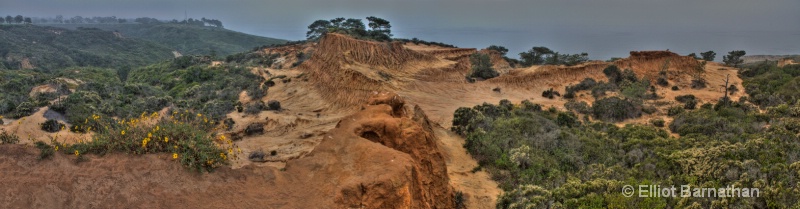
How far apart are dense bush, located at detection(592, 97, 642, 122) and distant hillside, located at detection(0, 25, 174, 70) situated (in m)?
73.0

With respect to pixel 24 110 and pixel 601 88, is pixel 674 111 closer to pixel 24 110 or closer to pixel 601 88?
pixel 601 88

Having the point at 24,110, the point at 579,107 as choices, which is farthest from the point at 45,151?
the point at 579,107

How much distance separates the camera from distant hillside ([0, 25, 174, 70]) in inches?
2469

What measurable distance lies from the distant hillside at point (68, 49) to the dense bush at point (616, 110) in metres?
73.0

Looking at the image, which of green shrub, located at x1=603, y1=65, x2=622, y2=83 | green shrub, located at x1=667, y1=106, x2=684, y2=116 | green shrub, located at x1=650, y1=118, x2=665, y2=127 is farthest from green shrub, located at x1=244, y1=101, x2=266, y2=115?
green shrub, located at x1=603, y1=65, x2=622, y2=83

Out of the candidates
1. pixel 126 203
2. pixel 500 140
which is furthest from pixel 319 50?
pixel 126 203

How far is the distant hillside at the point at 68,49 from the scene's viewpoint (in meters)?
62.7

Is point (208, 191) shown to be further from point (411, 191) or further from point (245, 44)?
point (245, 44)

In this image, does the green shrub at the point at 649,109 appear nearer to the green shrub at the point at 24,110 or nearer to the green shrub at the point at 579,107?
the green shrub at the point at 579,107

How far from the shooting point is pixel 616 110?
21.6 metres

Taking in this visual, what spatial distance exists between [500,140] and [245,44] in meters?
135

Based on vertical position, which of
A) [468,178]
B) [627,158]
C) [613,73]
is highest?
[613,73]

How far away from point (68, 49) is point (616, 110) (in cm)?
9577

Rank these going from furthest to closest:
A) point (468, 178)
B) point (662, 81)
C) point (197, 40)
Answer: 1. point (197, 40)
2. point (662, 81)
3. point (468, 178)
